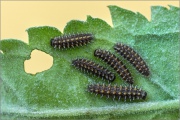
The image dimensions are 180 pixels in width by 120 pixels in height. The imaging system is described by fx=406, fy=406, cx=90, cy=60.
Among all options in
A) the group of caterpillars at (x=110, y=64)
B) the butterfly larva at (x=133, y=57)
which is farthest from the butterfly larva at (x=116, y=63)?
the butterfly larva at (x=133, y=57)

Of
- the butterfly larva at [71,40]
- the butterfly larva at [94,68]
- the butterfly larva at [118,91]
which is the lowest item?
the butterfly larva at [118,91]

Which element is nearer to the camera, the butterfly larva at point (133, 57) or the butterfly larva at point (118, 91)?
the butterfly larva at point (118, 91)

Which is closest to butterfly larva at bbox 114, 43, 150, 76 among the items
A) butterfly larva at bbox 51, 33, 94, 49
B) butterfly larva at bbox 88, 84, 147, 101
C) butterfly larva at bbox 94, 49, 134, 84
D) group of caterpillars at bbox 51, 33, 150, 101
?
group of caterpillars at bbox 51, 33, 150, 101

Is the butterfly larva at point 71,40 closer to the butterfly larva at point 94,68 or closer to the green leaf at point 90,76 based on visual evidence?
the green leaf at point 90,76

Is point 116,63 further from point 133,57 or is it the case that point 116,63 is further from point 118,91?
point 118,91

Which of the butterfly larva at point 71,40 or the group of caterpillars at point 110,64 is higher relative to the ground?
the butterfly larva at point 71,40

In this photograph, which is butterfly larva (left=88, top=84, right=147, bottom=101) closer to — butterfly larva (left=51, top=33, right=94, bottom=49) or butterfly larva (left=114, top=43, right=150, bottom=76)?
butterfly larva (left=114, top=43, right=150, bottom=76)
